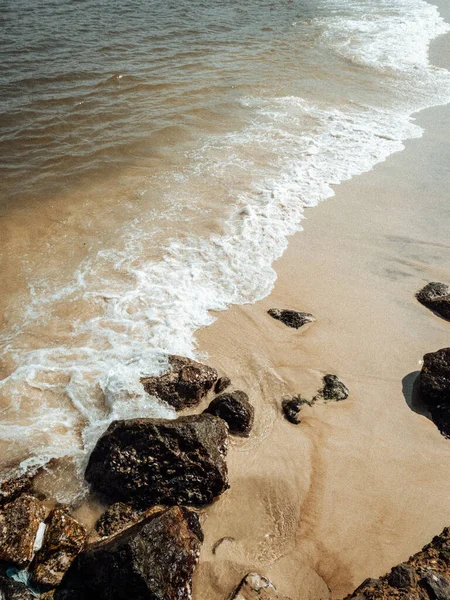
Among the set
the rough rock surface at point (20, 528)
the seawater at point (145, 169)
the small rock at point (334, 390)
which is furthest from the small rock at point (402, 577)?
the rough rock surface at point (20, 528)

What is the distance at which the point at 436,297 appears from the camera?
714 cm

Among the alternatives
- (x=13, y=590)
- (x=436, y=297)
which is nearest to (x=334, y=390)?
(x=436, y=297)

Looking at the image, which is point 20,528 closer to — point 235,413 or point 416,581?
point 235,413

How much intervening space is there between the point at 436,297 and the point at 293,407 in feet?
11.2

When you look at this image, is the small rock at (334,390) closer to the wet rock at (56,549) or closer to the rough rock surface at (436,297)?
the rough rock surface at (436,297)

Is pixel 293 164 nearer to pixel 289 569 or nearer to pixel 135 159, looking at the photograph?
pixel 135 159

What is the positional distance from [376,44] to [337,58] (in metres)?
4.03

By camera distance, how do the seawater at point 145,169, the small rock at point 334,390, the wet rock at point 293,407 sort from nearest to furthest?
the wet rock at point 293,407, the small rock at point 334,390, the seawater at point 145,169

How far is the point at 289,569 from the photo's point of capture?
408 centimetres

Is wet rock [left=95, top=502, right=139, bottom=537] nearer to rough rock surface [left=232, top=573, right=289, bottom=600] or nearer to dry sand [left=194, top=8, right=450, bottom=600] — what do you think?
dry sand [left=194, top=8, right=450, bottom=600]

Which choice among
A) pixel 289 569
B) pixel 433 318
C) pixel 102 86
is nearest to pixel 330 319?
pixel 433 318

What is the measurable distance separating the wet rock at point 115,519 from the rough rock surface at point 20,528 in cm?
59

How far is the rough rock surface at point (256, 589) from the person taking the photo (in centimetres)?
382

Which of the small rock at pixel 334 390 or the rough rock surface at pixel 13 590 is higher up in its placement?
the small rock at pixel 334 390
